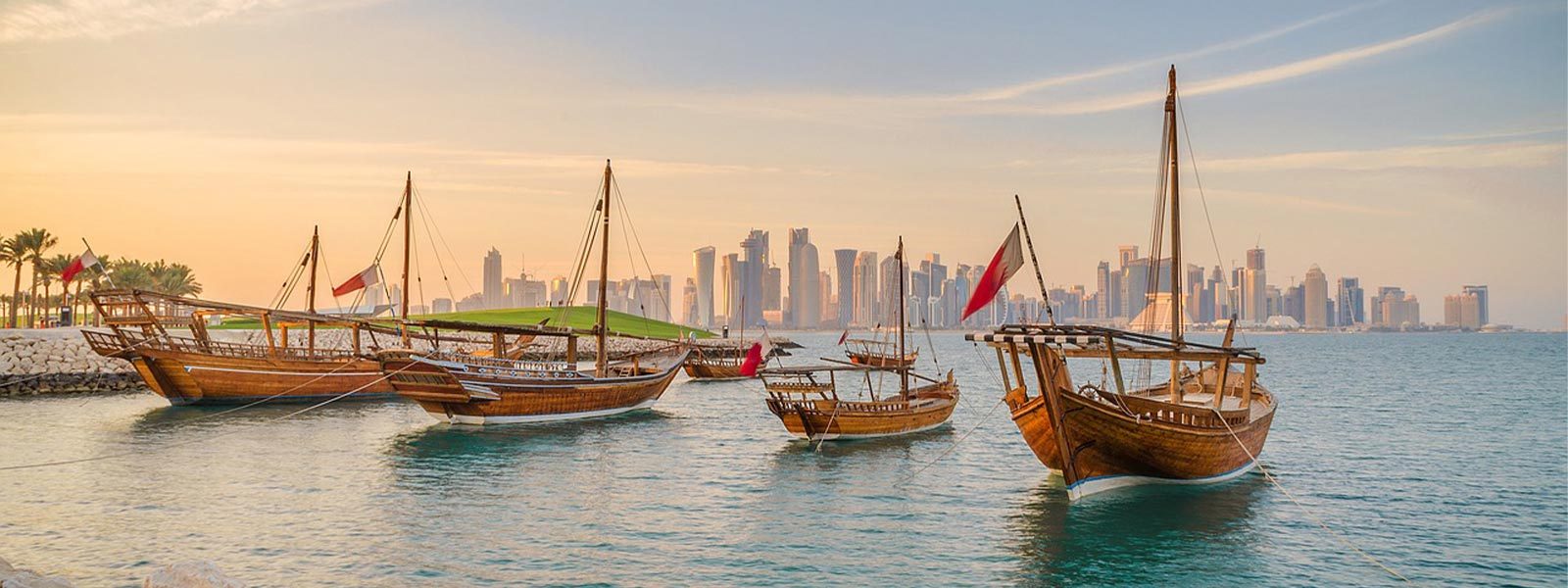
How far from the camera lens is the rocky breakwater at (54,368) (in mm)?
53625

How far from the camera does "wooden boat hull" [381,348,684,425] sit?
40812mm

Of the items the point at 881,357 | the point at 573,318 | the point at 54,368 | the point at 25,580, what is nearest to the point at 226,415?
the point at 54,368

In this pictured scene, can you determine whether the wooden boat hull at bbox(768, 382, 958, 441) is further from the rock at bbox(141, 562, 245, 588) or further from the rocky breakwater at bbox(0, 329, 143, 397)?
the rocky breakwater at bbox(0, 329, 143, 397)

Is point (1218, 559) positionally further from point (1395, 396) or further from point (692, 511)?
point (1395, 396)

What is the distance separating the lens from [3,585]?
523 inches

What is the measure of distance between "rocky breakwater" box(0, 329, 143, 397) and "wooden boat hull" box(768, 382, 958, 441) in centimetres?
4177

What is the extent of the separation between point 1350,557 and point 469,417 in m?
33.1

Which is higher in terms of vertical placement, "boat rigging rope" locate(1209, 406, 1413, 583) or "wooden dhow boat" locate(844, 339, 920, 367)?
"wooden dhow boat" locate(844, 339, 920, 367)

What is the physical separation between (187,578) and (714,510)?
42.7 ft

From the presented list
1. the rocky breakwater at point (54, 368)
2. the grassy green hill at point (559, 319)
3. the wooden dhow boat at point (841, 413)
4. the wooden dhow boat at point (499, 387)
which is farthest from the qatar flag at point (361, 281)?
the grassy green hill at point (559, 319)

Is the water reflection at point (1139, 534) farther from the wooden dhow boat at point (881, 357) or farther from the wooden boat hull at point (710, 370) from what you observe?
the wooden boat hull at point (710, 370)

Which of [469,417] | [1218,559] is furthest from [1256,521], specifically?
[469,417]

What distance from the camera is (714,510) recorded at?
2497 cm

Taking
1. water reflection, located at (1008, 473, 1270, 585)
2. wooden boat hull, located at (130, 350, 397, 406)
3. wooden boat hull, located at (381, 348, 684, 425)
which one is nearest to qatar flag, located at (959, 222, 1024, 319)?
water reflection, located at (1008, 473, 1270, 585)
